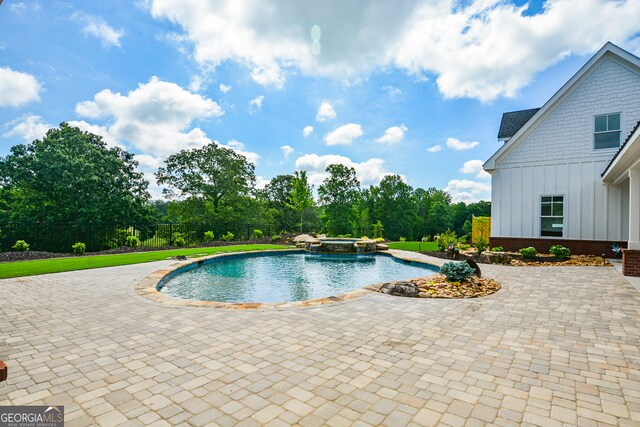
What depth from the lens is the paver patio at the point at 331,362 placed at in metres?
2.30

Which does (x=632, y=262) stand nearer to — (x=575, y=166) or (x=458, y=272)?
(x=575, y=166)

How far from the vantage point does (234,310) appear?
4941mm

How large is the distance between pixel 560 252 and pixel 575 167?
10.6ft

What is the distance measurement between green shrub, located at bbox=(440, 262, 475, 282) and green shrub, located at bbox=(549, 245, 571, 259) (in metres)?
5.53

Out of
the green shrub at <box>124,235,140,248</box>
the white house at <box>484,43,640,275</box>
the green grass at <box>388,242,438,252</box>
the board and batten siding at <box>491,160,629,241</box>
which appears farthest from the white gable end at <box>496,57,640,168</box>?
the green shrub at <box>124,235,140,248</box>

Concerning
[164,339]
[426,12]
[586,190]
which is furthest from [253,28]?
[586,190]

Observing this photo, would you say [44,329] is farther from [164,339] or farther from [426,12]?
[426,12]

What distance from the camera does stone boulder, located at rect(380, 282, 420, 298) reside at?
5.99m

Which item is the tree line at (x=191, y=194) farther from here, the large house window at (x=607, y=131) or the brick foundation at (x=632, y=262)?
the brick foundation at (x=632, y=262)

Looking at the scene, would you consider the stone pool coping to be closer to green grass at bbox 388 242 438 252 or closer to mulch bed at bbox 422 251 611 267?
mulch bed at bbox 422 251 611 267

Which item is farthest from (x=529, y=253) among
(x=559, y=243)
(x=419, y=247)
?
(x=419, y=247)

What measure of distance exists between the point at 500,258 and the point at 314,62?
9.46 meters

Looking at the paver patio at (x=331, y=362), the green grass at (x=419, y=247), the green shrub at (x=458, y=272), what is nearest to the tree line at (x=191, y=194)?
the green grass at (x=419, y=247)

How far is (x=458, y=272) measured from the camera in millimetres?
6953
